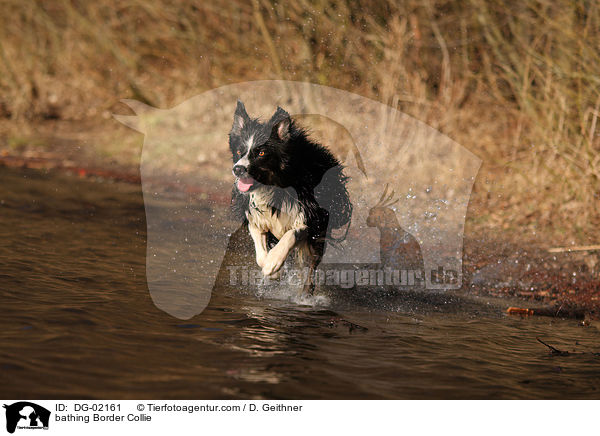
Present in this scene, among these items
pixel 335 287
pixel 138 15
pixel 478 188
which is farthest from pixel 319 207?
pixel 138 15

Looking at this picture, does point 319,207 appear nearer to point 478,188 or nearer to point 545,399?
point 545,399

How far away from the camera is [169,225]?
767cm

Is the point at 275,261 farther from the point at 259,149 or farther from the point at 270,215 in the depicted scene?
the point at 259,149

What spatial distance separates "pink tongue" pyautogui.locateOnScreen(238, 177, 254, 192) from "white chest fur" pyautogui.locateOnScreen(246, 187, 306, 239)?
0.35ft

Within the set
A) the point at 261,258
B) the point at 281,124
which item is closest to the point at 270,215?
the point at 261,258

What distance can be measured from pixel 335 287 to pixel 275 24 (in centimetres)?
655

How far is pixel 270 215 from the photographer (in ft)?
16.5

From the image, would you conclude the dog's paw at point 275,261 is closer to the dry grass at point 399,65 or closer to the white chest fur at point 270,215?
the white chest fur at point 270,215

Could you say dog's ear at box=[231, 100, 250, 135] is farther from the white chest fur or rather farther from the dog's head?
the white chest fur

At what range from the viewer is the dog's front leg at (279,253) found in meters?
4.75
